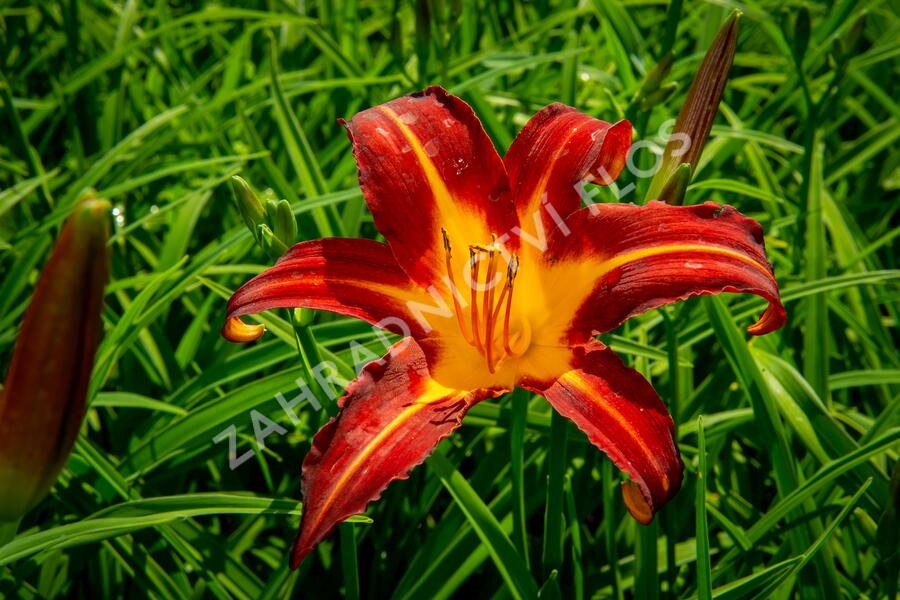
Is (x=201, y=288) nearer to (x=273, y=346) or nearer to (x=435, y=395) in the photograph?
(x=273, y=346)

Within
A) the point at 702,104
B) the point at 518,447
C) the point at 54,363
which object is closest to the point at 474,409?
the point at 518,447

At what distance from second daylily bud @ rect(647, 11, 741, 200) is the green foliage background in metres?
0.21

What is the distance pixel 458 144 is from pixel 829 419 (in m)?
0.66

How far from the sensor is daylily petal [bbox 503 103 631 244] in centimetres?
101

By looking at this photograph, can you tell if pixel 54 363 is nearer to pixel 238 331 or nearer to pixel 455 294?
pixel 238 331

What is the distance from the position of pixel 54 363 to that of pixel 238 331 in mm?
384

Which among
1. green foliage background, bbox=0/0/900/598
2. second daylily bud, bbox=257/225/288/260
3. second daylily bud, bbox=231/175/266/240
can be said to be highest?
second daylily bud, bbox=231/175/266/240

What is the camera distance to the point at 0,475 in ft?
1.98

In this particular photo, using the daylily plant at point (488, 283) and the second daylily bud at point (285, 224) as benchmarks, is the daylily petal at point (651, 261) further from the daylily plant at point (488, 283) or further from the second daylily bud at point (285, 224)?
the second daylily bud at point (285, 224)

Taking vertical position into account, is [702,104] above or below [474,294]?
above

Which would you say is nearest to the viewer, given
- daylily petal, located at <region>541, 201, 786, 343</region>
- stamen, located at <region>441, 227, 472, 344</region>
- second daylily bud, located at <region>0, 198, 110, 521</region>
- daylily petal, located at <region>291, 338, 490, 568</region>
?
second daylily bud, located at <region>0, 198, 110, 521</region>

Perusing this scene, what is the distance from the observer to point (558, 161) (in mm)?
1017

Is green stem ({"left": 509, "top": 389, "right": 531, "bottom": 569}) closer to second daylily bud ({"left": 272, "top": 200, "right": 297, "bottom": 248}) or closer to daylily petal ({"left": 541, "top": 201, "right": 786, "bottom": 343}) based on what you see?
daylily petal ({"left": 541, "top": 201, "right": 786, "bottom": 343})

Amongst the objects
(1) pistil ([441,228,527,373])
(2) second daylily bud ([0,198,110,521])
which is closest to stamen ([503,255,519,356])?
(1) pistil ([441,228,527,373])
